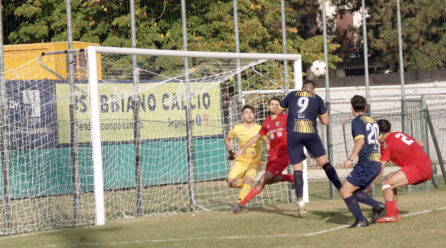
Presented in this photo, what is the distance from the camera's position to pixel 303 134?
11.1 meters

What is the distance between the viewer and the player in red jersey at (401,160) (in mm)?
10414

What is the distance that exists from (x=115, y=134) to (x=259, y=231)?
21.2 ft

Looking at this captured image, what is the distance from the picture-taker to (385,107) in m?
26.6

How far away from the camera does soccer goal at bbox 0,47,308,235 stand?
12578mm

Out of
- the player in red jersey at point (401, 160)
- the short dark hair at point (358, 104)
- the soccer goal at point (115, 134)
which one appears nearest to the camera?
the short dark hair at point (358, 104)

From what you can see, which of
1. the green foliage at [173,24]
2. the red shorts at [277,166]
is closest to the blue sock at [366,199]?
the red shorts at [277,166]

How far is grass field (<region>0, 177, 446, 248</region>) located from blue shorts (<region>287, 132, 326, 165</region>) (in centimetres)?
98

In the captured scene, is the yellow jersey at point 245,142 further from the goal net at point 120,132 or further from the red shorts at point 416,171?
the red shorts at point 416,171

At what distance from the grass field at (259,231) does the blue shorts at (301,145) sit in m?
0.98

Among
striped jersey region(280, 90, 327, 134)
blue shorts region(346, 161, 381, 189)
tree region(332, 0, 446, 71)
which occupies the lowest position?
blue shorts region(346, 161, 381, 189)

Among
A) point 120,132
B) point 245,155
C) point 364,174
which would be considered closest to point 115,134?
point 120,132

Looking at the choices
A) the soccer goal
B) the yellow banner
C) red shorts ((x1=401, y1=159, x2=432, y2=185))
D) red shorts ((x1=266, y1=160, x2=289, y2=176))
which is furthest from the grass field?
the yellow banner

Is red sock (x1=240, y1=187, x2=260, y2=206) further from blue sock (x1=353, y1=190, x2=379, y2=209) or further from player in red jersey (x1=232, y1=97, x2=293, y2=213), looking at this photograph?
blue sock (x1=353, y1=190, x2=379, y2=209)

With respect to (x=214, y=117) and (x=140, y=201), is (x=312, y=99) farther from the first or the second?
(x=214, y=117)
